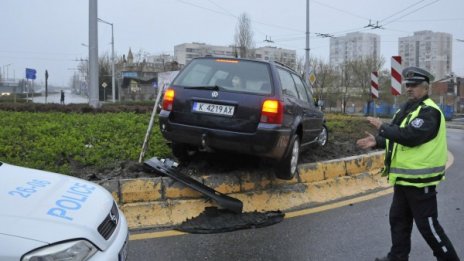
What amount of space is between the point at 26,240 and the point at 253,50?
1513 inches

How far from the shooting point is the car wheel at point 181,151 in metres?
6.38

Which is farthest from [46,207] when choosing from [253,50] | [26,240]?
[253,50]

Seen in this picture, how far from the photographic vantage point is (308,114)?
700cm

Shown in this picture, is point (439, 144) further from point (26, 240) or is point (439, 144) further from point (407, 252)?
point (26, 240)

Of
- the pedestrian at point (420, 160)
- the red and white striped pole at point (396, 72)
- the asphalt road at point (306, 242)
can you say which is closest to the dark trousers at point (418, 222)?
the pedestrian at point (420, 160)

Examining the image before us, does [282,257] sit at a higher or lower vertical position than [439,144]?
lower

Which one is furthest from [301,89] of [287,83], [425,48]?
[425,48]

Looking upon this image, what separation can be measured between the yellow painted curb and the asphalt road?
0.52 meters

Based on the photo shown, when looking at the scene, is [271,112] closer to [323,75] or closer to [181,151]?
[181,151]

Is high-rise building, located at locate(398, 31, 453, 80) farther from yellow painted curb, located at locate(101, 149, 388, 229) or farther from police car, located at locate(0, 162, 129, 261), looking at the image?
police car, located at locate(0, 162, 129, 261)

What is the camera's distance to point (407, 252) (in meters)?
4.05

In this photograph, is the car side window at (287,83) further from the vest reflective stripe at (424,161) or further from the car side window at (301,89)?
the vest reflective stripe at (424,161)

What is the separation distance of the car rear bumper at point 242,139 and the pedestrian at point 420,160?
1.67m

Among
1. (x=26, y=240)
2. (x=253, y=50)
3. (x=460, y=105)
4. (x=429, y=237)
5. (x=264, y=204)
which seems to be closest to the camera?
(x=26, y=240)
